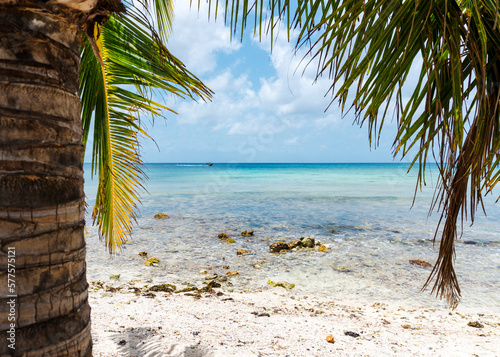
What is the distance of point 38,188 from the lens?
1.11m

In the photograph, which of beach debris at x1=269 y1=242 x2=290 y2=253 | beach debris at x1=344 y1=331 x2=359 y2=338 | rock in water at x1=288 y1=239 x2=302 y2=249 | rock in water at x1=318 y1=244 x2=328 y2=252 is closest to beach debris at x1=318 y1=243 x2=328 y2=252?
rock in water at x1=318 y1=244 x2=328 y2=252

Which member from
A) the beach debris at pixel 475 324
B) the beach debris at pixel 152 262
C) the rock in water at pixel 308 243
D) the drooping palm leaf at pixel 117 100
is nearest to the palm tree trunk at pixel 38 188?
the drooping palm leaf at pixel 117 100

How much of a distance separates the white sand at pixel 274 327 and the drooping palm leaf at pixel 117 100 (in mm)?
1083

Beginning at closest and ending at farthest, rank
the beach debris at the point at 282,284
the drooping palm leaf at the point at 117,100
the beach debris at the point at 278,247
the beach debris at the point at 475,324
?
the drooping palm leaf at the point at 117,100, the beach debris at the point at 475,324, the beach debris at the point at 282,284, the beach debris at the point at 278,247

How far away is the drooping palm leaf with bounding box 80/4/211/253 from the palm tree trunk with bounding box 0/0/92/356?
120cm

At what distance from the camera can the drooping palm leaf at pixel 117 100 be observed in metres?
2.43

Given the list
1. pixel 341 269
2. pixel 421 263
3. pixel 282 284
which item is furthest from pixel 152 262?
pixel 421 263

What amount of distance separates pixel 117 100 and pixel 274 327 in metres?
3.10

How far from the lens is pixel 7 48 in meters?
1.09

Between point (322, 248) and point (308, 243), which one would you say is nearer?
point (322, 248)

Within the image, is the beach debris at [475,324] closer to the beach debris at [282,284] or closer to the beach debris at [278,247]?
the beach debris at [282,284]

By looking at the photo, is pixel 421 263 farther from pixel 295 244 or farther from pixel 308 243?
pixel 295 244

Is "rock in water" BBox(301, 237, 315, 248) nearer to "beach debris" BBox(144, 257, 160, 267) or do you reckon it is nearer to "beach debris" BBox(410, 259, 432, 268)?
"beach debris" BBox(410, 259, 432, 268)

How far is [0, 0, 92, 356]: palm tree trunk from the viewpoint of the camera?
41.7 inches
